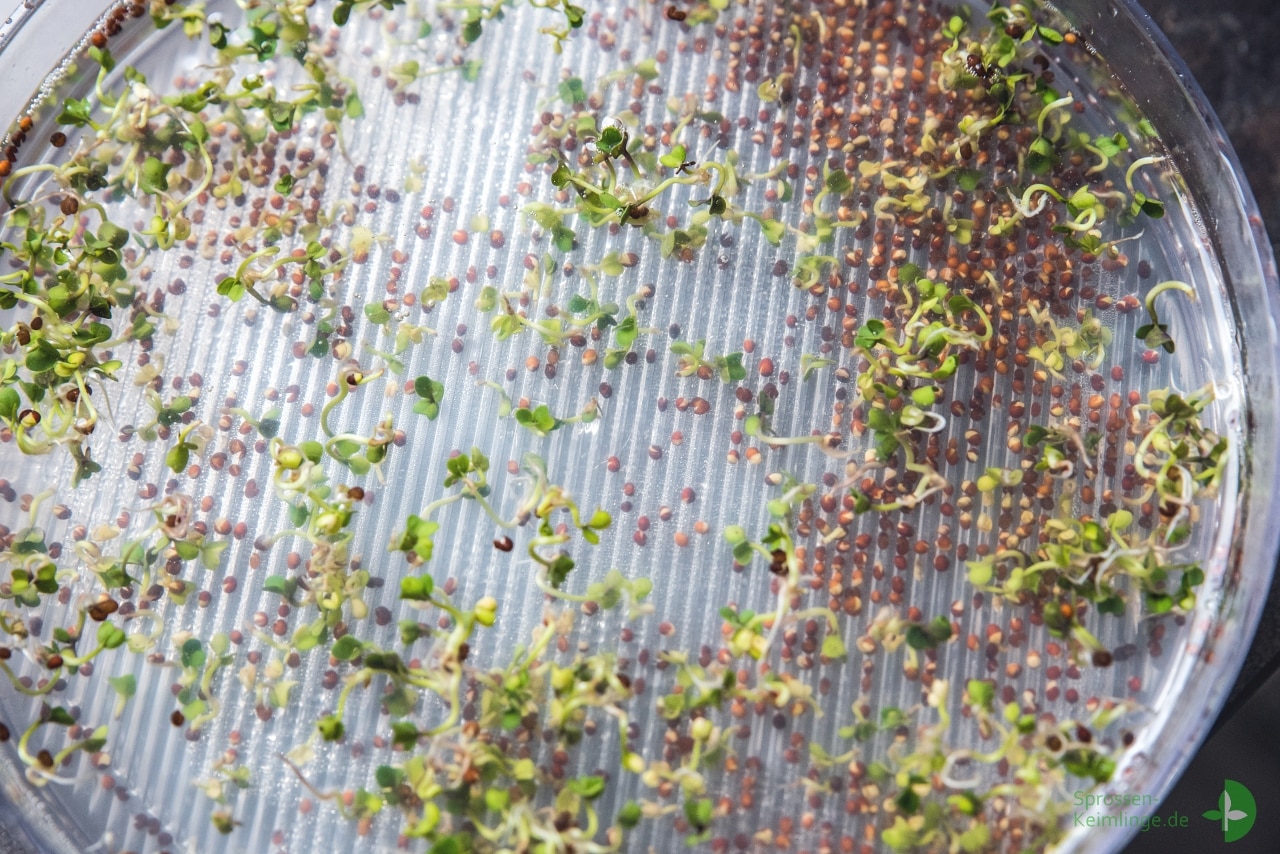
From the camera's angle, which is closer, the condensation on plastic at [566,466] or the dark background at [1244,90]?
the condensation on plastic at [566,466]

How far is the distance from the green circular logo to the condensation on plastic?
6.0 inches

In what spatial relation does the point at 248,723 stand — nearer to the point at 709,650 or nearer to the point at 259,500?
the point at 259,500

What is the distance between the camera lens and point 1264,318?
0.95 m

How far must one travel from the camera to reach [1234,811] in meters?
0.98

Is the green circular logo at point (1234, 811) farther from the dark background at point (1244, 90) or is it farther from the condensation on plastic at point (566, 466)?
the condensation on plastic at point (566, 466)

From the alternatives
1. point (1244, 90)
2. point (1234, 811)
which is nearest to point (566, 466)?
point (1234, 811)

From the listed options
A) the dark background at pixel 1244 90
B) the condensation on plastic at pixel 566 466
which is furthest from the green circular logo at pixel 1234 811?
the condensation on plastic at pixel 566 466

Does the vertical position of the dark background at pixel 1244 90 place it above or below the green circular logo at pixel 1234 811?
above

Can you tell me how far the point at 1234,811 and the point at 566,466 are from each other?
2.69 ft

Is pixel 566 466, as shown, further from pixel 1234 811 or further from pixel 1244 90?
pixel 1244 90

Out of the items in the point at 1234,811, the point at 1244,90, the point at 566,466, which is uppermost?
the point at 1244,90

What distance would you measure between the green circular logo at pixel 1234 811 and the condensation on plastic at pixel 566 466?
15 cm

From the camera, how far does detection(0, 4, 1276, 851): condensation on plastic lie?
0.92 meters

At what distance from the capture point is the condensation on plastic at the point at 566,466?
3.01 ft
